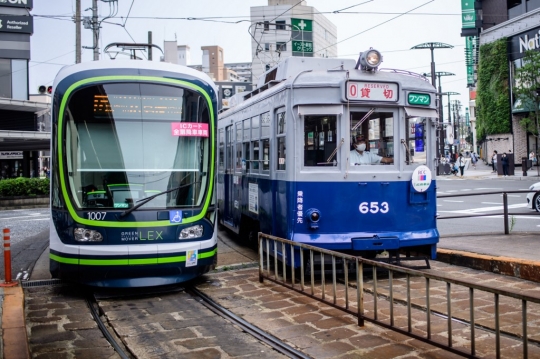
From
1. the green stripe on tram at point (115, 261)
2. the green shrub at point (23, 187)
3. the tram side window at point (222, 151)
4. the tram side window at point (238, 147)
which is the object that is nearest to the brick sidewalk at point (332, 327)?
the green stripe on tram at point (115, 261)

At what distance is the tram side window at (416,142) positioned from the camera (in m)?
8.70

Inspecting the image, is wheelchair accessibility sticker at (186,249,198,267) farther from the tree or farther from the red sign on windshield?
the tree

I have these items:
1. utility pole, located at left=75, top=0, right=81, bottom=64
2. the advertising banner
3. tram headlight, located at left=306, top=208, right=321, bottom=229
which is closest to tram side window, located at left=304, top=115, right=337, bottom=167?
tram headlight, located at left=306, top=208, right=321, bottom=229

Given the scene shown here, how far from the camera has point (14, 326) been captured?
6082 mm

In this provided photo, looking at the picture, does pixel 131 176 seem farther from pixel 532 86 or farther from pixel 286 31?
pixel 286 31

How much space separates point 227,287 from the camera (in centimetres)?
841

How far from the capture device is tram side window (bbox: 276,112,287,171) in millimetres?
8656

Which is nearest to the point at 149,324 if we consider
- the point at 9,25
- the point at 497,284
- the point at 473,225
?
the point at 497,284

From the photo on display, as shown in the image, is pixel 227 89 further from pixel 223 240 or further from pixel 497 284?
pixel 497 284

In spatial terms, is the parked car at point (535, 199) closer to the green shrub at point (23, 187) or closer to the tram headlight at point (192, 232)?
the tram headlight at point (192, 232)

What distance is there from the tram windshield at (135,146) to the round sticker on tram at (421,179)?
3.19 m

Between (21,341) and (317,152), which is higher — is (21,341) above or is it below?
below

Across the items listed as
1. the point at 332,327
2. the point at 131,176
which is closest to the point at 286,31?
the point at 131,176

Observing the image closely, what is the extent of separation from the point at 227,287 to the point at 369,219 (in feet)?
7.85
